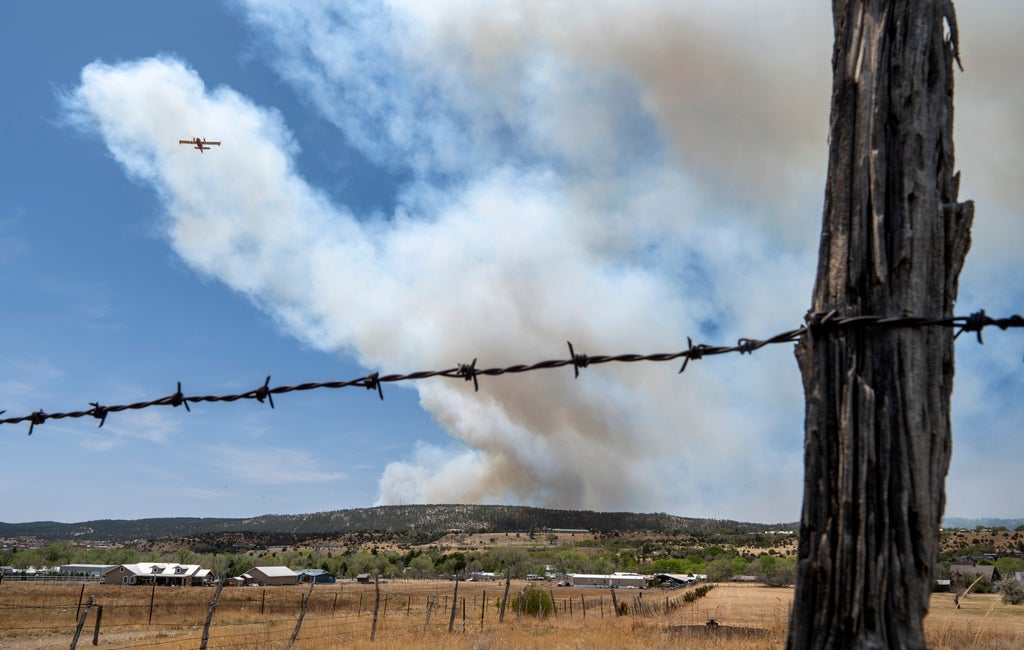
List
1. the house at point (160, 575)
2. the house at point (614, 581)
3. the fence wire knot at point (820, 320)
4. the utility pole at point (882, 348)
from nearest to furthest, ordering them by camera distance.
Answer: the utility pole at point (882, 348), the fence wire knot at point (820, 320), the house at point (160, 575), the house at point (614, 581)

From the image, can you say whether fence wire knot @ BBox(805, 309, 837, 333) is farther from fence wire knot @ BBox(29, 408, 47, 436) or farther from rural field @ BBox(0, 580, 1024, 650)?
rural field @ BBox(0, 580, 1024, 650)

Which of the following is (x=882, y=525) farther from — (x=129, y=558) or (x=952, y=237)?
(x=129, y=558)

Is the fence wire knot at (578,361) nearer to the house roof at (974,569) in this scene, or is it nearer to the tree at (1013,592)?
the tree at (1013,592)

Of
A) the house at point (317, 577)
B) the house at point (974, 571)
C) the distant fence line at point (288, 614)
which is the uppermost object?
the house at point (974, 571)

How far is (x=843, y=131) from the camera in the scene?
2.47 meters

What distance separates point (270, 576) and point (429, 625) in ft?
224

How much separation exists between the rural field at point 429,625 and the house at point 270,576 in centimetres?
2764

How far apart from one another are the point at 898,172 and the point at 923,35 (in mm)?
489

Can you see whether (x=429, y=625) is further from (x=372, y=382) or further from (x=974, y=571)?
(x=974, y=571)

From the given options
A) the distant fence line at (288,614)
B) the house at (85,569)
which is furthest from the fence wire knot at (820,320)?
the house at (85,569)

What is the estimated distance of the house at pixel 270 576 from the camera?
88688 mm

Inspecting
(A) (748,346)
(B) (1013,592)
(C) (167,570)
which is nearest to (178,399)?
(A) (748,346)

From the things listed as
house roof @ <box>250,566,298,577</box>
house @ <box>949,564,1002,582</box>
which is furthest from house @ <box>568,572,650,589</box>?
house roof @ <box>250,566,298,577</box>

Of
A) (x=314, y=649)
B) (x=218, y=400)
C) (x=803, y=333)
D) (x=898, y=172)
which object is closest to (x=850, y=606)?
(x=803, y=333)
